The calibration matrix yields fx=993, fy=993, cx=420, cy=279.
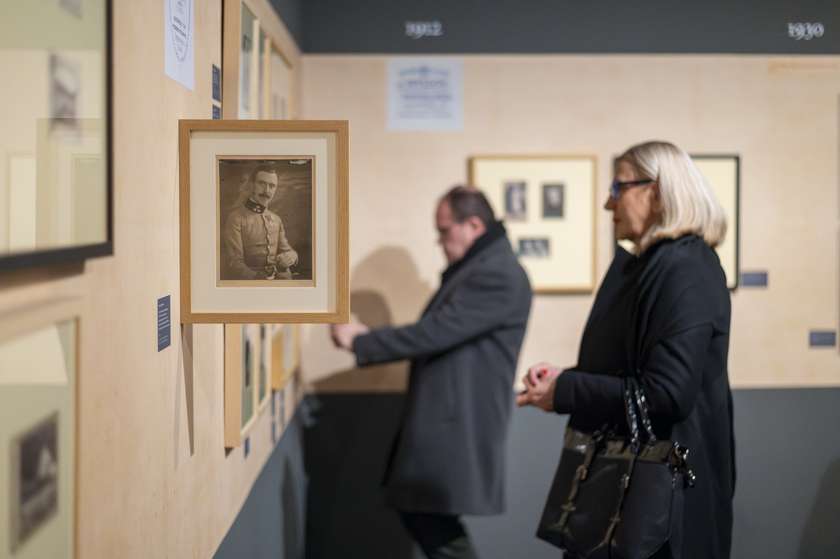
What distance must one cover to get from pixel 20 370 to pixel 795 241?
13.2 feet

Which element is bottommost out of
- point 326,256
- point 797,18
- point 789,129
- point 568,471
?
point 568,471

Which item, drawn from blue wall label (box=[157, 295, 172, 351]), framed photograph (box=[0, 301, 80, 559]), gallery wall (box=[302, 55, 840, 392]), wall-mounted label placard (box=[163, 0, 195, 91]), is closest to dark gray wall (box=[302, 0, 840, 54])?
gallery wall (box=[302, 55, 840, 392])

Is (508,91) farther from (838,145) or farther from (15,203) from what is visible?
(15,203)

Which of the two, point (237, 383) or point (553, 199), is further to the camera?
point (553, 199)

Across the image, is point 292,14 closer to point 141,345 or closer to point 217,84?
point 217,84

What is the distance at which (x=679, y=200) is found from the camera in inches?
95.0

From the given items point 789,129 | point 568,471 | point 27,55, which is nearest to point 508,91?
point 789,129

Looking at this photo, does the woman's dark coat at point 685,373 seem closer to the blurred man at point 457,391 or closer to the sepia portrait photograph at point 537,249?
the blurred man at point 457,391

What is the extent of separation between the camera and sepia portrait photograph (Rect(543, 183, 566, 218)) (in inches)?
176

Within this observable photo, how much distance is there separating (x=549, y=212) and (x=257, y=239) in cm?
279

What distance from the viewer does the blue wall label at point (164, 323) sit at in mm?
1736

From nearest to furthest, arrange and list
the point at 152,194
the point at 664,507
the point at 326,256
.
Answer: the point at 152,194 → the point at 326,256 → the point at 664,507

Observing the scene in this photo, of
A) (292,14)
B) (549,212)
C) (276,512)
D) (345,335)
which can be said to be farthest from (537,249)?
(276,512)

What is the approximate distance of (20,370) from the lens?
3.44 feet
